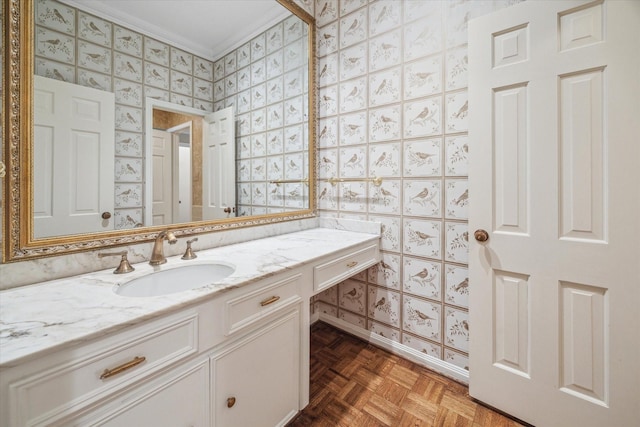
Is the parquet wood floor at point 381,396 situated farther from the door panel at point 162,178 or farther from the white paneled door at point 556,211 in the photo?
the door panel at point 162,178

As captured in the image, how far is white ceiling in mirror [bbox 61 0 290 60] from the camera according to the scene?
1146 millimetres

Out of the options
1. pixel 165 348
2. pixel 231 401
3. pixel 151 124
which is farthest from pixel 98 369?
pixel 151 124

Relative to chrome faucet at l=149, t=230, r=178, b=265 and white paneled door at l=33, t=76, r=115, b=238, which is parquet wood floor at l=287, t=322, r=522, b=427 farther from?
white paneled door at l=33, t=76, r=115, b=238

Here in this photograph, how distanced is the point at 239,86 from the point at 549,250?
1.80 metres

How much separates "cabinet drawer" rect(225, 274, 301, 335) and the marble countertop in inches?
2.5

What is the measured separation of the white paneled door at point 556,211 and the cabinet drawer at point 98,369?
1.36 meters

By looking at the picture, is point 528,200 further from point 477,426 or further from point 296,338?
point 296,338

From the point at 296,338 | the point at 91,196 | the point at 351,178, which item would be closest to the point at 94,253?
the point at 91,196

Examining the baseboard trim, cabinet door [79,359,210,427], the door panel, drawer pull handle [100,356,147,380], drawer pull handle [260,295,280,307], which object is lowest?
the baseboard trim

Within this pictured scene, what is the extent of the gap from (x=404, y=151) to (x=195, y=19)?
135cm

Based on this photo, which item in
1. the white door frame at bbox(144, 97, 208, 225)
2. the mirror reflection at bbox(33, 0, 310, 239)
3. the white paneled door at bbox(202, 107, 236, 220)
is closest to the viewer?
the mirror reflection at bbox(33, 0, 310, 239)

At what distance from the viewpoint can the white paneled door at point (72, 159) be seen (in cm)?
96

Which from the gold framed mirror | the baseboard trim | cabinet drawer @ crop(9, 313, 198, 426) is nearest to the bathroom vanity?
cabinet drawer @ crop(9, 313, 198, 426)

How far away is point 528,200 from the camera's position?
4.02 ft
